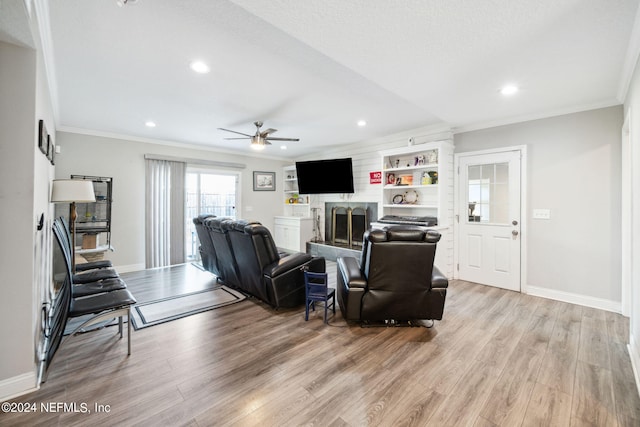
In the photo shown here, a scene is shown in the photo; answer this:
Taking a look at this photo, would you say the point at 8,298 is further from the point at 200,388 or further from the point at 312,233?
the point at 312,233

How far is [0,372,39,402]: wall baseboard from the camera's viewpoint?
5.52ft

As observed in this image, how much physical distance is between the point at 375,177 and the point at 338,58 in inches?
138

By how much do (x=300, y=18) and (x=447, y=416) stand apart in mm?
2584

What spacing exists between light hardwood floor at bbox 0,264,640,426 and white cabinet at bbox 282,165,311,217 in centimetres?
446

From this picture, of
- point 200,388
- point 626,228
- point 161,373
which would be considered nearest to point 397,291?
point 200,388

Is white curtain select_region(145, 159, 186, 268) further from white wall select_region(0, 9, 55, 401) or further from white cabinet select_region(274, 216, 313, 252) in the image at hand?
white wall select_region(0, 9, 55, 401)

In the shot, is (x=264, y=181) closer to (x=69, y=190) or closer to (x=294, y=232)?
(x=294, y=232)

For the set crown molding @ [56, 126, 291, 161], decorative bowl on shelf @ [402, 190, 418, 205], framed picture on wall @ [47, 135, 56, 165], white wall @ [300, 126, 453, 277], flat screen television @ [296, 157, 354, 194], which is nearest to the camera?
framed picture on wall @ [47, 135, 56, 165]

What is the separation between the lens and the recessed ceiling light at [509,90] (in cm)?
284

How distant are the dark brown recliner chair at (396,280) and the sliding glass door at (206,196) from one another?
14.3 feet

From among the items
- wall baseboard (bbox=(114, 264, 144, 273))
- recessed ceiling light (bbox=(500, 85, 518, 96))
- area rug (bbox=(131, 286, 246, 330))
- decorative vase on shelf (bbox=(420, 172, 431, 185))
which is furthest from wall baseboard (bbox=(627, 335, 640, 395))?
wall baseboard (bbox=(114, 264, 144, 273))

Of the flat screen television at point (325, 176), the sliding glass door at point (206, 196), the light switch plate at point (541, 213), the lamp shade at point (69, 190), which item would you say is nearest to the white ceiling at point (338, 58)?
the lamp shade at point (69, 190)

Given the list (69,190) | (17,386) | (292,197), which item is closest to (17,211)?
(17,386)

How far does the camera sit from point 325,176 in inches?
238
